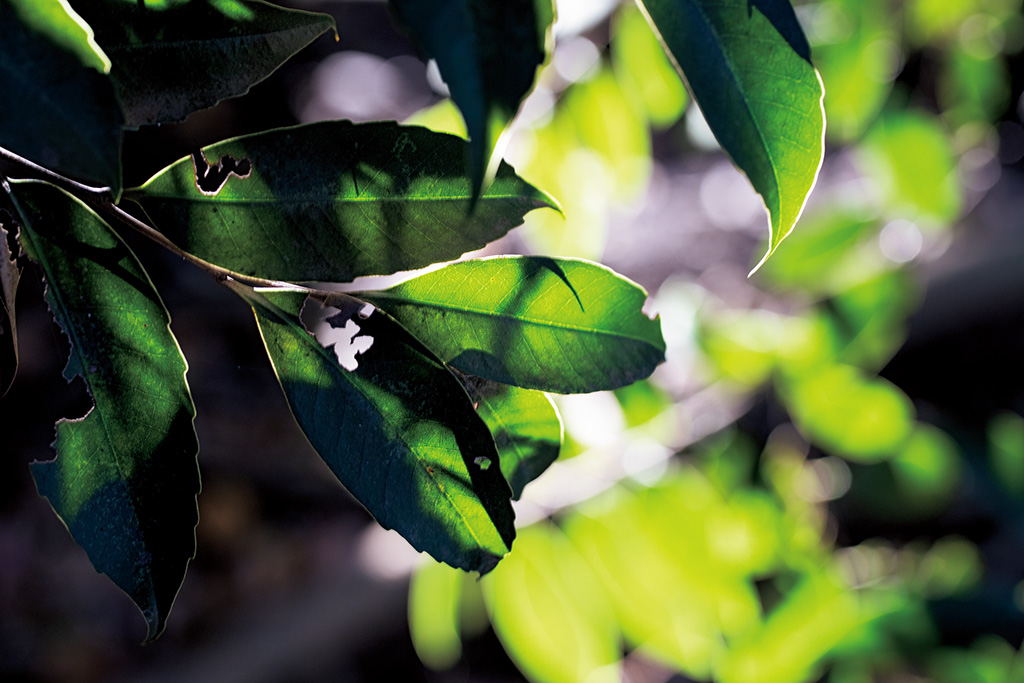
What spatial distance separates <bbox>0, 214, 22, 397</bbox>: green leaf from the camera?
1.12 ft

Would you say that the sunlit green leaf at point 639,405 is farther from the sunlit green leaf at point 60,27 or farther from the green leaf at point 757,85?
the sunlit green leaf at point 60,27

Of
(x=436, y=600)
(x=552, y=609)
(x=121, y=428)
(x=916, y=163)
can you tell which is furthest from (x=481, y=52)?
(x=916, y=163)

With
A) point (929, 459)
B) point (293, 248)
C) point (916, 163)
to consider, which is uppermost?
point (293, 248)

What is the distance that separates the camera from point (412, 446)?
14.5 inches

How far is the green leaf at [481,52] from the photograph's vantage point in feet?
0.79

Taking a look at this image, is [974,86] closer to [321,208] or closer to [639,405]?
[639,405]

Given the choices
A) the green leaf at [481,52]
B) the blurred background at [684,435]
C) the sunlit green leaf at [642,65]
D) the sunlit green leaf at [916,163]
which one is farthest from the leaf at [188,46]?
the sunlit green leaf at [916,163]

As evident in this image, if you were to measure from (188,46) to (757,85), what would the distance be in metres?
0.29

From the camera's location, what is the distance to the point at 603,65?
1220 mm

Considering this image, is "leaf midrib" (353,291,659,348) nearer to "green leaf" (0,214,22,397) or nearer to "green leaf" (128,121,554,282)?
"green leaf" (128,121,554,282)

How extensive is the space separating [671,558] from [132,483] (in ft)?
A: 2.81

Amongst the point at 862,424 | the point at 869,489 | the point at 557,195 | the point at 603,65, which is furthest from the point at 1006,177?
the point at 557,195

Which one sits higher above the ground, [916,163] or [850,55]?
[850,55]

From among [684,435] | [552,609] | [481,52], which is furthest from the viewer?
[684,435]
